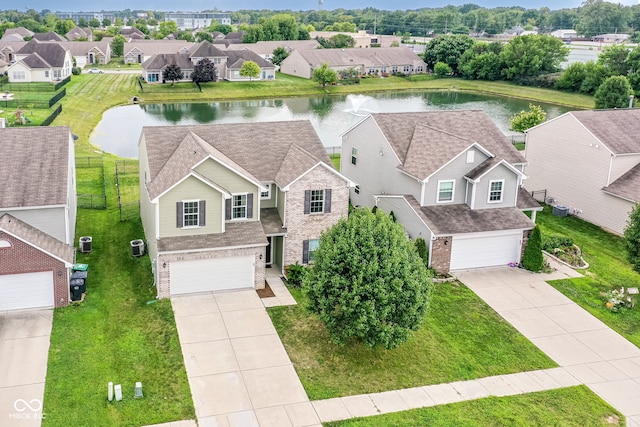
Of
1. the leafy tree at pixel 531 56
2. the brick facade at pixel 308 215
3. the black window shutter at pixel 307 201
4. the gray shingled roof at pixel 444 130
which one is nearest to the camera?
the brick facade at pixel 308 215

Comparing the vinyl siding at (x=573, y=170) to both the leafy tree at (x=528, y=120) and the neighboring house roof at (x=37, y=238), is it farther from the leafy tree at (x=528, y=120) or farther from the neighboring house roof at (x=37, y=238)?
the neighboring house roof at (x=37, y=238)

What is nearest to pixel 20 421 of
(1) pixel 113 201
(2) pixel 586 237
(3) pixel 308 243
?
(3) pixel 308 243

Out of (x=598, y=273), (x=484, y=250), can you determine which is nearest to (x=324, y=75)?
(x=484, y=250)

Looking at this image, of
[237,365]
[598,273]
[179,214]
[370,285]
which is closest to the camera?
[370,285]

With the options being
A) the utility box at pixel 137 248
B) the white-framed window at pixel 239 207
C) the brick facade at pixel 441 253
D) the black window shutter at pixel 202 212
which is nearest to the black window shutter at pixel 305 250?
the white-framed window at pixel 239 207

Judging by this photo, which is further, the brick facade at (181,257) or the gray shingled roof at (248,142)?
the gray shingled roof at (248,142)

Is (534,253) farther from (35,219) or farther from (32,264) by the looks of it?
(35,219)

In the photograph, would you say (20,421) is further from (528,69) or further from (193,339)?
(528,69)
